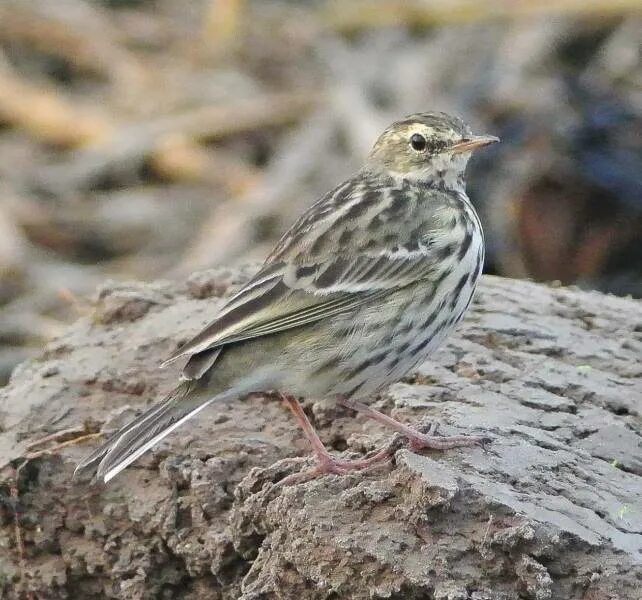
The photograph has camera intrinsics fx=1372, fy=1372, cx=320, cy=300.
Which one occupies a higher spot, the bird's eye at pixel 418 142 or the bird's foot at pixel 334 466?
the bird's eye at pixel 418 142

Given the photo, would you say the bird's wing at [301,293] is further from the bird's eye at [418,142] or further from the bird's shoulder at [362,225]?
the bird's eye at [418,142]

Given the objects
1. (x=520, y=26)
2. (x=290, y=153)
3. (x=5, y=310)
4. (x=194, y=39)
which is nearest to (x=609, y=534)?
(x=5, y=310)

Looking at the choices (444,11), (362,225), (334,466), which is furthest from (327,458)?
(444,11)

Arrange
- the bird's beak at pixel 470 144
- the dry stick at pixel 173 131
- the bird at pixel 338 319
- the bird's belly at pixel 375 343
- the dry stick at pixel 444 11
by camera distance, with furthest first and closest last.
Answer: the dry stick at pixel 444 11, the dry stick at pixel 173 131, the bird's beak at pixel 470 144, the bird's belly at pixel 375 343, the bird at pixel 338 319

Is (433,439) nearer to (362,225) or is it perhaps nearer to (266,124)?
(362,225)

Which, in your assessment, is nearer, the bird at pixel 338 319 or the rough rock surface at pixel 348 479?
the rough rock surface at pixel 348 479

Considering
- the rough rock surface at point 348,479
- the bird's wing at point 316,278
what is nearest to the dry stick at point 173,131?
the rough rock surface at point 348,479

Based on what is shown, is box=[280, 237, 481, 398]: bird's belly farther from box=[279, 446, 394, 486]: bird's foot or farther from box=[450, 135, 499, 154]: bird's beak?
box=[450, 135, 499, 154]: bird's beak
